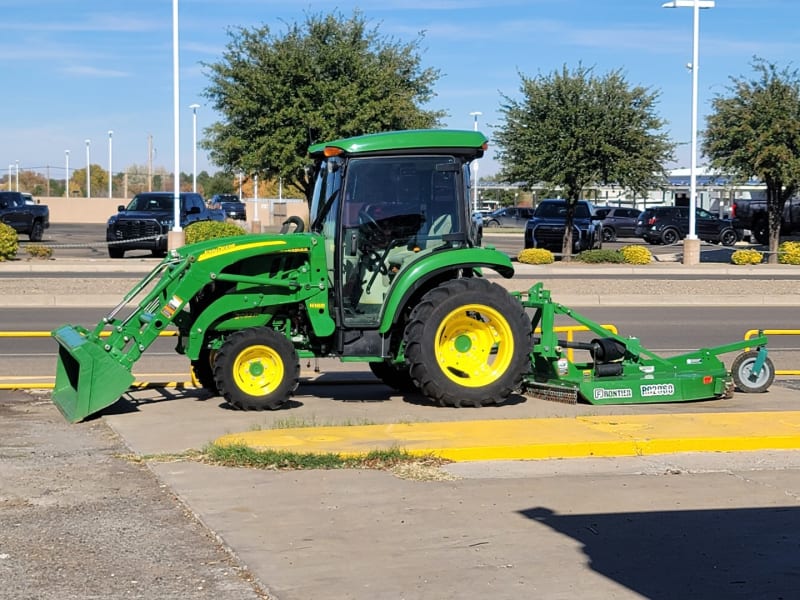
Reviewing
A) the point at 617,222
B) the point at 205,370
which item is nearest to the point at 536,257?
the point at 205,370

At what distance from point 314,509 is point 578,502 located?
173 cm

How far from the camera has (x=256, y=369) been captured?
10.8m

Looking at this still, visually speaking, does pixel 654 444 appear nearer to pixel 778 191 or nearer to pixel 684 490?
pixel 684 490

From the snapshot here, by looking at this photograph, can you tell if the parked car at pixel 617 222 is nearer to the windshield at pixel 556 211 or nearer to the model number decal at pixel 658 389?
the windshield at pixel 556 211

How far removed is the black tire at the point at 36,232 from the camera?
4612 cm

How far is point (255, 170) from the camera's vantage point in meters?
35.8

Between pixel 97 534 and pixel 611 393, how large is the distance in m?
5.85

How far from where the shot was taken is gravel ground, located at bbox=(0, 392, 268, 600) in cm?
596

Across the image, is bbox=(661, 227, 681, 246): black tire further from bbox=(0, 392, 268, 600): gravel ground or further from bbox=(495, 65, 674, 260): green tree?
bbox=(0, 392, 268, 600): gravel ground

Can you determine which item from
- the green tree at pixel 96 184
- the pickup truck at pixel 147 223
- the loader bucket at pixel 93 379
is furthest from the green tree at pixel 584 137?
the green tree at pixel 96 184

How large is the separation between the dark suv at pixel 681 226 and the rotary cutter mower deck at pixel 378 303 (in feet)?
132

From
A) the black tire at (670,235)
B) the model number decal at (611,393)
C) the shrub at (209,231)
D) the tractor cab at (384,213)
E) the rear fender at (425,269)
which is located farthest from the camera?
the black tire at (670,235)

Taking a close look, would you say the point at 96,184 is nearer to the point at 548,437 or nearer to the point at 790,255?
the point at 790,255

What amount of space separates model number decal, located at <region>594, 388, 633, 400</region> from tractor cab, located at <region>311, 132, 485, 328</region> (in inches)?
75.7
